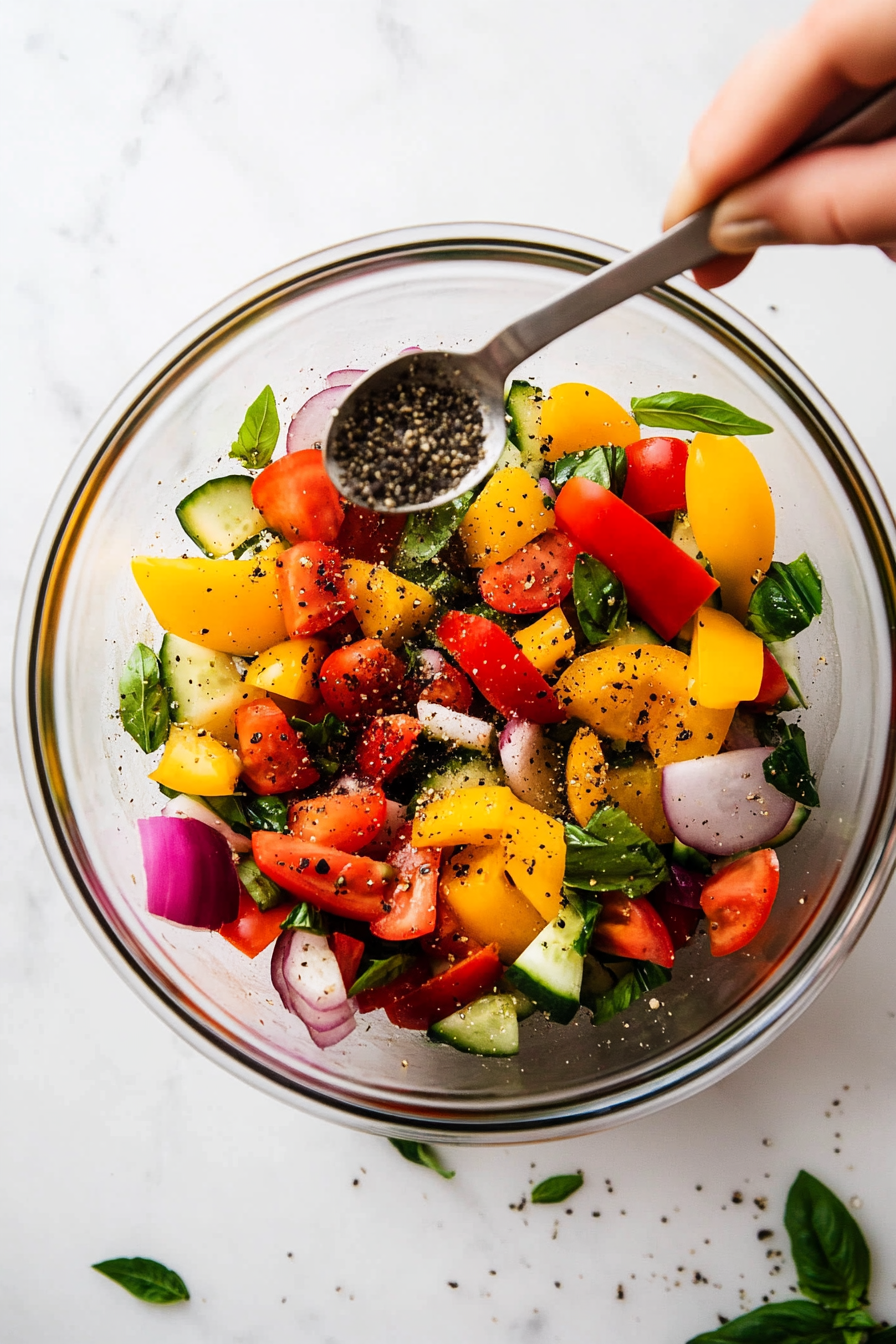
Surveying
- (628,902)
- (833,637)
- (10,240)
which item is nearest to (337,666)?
(628,902)

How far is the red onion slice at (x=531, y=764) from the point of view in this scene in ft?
5.47

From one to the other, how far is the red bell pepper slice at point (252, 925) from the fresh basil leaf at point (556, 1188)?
31.0 inches

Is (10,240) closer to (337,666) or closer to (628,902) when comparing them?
(337,666)

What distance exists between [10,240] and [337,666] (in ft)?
4.21

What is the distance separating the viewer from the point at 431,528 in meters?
1.75

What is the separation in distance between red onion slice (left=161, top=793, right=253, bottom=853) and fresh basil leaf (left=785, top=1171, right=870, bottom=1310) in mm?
1300

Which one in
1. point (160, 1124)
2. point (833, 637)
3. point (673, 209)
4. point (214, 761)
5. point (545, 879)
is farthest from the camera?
point (160, 1124)

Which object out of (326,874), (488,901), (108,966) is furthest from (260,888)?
(108,966)

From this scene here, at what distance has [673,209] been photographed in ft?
4.28

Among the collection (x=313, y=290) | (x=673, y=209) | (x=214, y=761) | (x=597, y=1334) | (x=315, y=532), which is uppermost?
(x=313, y=290)

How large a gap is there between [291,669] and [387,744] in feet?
0.67

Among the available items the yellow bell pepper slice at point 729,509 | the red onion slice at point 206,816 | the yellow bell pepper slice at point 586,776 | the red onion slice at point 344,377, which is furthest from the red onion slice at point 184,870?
the yellow bell pepper slice at point 729,509

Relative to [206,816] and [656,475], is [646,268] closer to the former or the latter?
[656,475]

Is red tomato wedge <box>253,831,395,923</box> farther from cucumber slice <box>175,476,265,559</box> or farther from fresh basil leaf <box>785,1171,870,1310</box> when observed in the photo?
fresh basil leaf <box>785,1171,870,1310</box>
